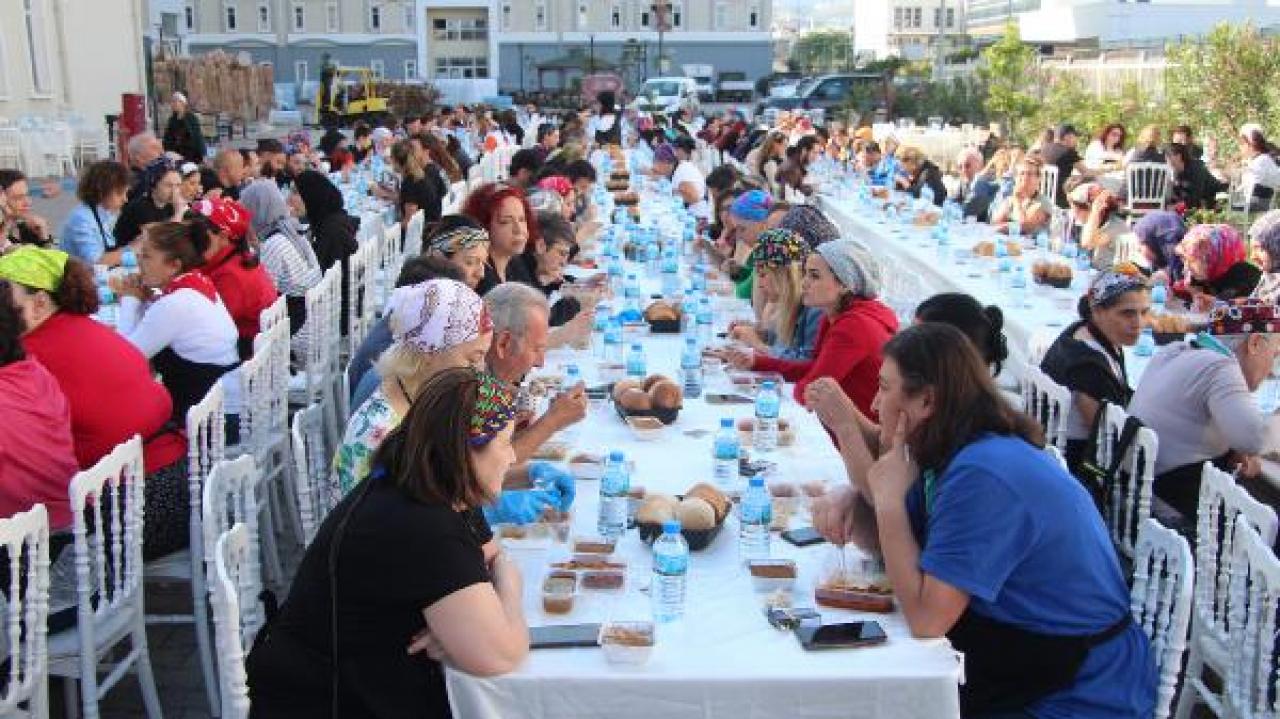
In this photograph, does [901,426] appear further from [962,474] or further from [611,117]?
[611,117]

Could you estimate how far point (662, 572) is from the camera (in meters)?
2.79

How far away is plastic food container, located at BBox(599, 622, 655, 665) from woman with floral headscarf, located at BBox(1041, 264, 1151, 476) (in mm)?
2381

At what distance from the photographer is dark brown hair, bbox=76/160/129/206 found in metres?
7.96

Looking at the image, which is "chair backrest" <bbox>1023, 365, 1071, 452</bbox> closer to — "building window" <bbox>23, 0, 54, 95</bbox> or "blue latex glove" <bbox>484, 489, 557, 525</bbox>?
"blue latex glove" <bbox>484, 489, 557, 525</bbox>

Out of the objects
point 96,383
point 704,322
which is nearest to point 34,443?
point 96,383

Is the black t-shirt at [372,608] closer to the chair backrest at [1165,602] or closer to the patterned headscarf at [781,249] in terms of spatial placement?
the chair backrest at [1165,602]

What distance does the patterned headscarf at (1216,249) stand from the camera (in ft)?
21.1

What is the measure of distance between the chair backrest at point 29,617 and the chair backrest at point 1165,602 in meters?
2.69

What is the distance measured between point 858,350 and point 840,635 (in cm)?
209

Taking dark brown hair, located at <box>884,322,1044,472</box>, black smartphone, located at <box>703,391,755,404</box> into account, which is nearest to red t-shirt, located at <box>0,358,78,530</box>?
black smartphone, located at <box>703,391,755,404</box>

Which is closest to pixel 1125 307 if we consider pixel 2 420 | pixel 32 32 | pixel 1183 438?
pixel 1183 438

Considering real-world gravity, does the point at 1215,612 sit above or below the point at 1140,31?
below

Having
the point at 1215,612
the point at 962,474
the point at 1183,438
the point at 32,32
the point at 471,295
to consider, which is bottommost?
the point at 1215,612

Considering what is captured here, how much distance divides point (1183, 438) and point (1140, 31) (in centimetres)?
6149
